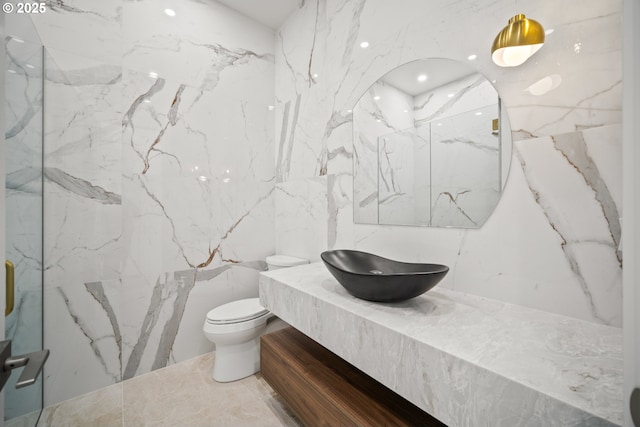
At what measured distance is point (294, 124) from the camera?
2342mm

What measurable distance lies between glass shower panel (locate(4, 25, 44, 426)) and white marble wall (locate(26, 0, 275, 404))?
0.08 meters

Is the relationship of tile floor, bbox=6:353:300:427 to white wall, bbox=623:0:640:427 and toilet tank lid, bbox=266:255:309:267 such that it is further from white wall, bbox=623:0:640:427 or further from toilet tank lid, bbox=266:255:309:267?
white wall, bbox=623:0:640:427

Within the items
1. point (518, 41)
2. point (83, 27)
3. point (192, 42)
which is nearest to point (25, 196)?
point (83, 27)

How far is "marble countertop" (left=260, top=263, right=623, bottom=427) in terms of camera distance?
602 mm

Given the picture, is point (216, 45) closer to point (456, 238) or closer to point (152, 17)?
point (152, 17)

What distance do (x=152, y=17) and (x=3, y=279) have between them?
206 centimetres

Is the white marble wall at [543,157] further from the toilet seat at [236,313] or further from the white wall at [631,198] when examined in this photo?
the toilet seat at [236,313]

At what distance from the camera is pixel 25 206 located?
1415 millimetres

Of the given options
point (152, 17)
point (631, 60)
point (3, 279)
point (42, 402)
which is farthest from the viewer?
point (152, 17)

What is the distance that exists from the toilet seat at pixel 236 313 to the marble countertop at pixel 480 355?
733 millimetres

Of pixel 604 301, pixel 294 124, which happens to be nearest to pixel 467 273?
pixel 604 301

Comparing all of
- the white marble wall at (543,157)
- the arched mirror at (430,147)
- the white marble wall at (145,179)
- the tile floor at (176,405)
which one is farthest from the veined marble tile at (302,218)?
the tile floor at (176,405)

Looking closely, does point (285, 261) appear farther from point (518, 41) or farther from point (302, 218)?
point (518, 41)

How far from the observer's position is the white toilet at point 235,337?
1772 mm
